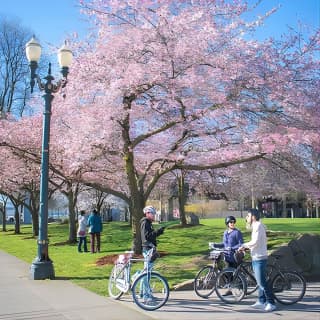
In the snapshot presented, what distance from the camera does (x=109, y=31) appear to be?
46.7ft

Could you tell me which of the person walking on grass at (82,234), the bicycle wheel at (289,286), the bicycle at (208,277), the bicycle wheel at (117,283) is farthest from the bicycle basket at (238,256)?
the person walking on grass at (82,234)

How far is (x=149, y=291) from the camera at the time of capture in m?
8.51

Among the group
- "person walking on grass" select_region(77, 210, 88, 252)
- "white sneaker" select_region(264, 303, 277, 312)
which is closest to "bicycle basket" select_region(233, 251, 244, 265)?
"white sneaker" select_region(264, 303, 277, 312)

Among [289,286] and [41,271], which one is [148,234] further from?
[41,271]

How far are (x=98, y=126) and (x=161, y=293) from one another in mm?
6004

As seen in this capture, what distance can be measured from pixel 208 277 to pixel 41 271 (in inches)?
183

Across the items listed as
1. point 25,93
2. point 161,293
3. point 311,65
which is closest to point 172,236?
point 311,65

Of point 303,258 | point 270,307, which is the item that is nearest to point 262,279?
point 270,307

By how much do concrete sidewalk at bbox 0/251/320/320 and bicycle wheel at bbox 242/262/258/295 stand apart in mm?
317

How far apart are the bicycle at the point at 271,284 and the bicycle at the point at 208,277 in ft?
1.05

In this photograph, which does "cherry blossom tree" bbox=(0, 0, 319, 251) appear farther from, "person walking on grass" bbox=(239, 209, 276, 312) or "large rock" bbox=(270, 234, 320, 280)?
"person walking on grass" bbox=(239, 209, 276, 312)

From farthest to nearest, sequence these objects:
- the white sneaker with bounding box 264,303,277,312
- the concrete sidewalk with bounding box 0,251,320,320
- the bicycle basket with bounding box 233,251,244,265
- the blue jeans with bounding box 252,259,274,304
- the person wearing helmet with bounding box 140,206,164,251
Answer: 1. the bicycle basket with bounding box 233,251,244,265
2. the person wearing helmet with bounding box 140,206,164,251
3. the blue jeans with bounding box 252,259,274,304
4. the white sneaker with bounding box 264,303,277,312
5. the concrete sidewalk with bounding box 0,251,320,320

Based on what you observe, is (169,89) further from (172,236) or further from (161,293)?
(172,236)

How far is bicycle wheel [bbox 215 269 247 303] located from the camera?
892 centimetres
